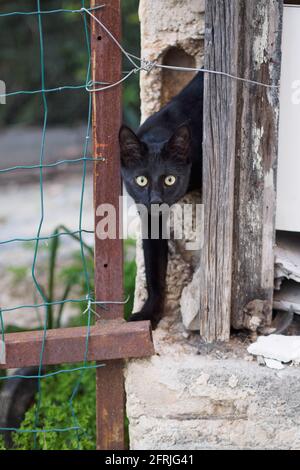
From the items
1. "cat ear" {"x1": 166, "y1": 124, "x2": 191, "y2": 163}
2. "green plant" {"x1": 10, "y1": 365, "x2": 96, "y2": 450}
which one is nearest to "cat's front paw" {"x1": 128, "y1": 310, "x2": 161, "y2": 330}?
"green plant" {"x1": 10, "y1": 365, "x2": 96, "y2": 450}

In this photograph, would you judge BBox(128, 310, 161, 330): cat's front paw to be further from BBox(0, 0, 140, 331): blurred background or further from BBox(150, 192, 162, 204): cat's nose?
BBox(0, 0, 140, 331): blurred background

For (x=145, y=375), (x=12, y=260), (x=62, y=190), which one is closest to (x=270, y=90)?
(x=145, y=375)

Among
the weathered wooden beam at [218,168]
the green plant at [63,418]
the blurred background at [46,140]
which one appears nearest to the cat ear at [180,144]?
the weathered wooden beam at [218,168]

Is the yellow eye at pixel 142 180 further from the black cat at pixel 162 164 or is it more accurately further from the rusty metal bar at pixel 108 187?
the rusty metal bar at pixel 108 187

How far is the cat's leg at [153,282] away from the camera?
2.59 metres

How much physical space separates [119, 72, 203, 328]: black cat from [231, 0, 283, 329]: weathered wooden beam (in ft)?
1.03

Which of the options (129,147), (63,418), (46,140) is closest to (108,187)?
(129,147)

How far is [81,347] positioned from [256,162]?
2.75 feet

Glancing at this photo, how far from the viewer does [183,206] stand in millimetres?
2818

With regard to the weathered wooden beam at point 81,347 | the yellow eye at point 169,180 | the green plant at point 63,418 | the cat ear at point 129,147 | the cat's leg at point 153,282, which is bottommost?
the green plant at point 63,418

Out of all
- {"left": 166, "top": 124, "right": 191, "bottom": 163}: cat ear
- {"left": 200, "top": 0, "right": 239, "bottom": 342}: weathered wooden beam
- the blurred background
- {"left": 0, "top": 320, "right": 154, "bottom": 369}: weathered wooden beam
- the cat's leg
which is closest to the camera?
{"left": 200, "top": 0, "right": 239, "bottom": 342}: weathered wooden beam

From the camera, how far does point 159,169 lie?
8.36 feet

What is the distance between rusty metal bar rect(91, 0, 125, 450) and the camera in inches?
85.1
